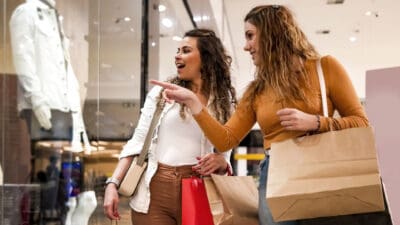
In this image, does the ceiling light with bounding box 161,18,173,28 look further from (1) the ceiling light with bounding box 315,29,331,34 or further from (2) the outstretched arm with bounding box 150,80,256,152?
(1) the ceiling light with bounding box 315,29,331,34

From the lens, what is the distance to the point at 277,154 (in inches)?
64.6

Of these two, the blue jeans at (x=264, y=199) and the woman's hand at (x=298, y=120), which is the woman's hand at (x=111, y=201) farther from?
the woman's hand at (x=298, y=120)

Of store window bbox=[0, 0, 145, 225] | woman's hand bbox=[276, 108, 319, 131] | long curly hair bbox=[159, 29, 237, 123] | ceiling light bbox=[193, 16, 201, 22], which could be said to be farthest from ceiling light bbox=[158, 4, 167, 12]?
woman's hand bbox=[276, 108, 319, 131]

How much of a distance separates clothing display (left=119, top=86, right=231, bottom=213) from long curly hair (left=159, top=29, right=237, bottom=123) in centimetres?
16

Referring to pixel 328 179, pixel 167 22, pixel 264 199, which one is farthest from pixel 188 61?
pixel 167 22

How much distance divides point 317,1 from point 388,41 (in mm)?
2646

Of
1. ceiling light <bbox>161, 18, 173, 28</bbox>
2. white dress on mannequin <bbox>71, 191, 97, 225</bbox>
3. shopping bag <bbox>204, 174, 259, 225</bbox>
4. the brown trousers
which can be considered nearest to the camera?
shopping bag <bbox>204, 174, 259, 225</bbox>

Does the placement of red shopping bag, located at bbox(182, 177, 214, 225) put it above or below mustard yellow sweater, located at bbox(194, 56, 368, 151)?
below

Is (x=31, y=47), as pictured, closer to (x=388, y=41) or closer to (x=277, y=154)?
(x=277, y=154)

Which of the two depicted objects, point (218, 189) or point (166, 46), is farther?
point (166, 46)

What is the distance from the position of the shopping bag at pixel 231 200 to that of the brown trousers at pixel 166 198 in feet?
0.51

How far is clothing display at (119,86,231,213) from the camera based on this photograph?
2.12 m

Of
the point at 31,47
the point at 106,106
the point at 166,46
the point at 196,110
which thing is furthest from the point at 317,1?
the point at 196,110

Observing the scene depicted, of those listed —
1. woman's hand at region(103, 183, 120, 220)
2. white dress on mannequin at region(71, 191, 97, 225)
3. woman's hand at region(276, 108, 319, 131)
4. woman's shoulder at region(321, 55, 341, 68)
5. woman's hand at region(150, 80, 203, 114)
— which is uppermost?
woman's shoulder at region(321, 55, 341, 68)
